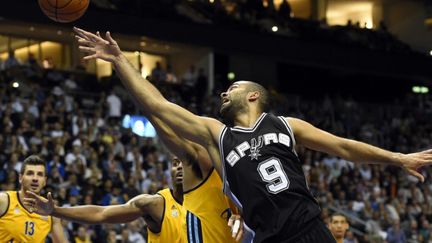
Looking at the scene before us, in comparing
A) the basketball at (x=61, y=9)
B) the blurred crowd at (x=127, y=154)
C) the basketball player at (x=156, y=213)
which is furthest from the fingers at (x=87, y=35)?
the blurred crowd at (x=127, y=154)

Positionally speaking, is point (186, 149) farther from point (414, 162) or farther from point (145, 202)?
point (414, 162)

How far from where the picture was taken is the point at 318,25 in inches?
1241

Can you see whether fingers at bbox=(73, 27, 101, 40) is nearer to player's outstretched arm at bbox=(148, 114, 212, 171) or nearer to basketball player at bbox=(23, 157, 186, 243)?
player's outstretched arm at bbox=(148, 114, 212, 171)

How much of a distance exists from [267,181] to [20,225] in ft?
13.7

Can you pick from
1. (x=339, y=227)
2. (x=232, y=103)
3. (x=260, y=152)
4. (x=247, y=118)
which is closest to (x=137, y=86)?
(x=232, y=103)

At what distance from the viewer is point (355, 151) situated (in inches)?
197

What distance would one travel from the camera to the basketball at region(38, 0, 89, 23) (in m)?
7.39

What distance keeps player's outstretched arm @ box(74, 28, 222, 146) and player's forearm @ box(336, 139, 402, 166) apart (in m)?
0.79

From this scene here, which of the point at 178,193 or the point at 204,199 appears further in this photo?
the point at 178,193

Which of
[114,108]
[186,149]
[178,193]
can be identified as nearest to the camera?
[186,149]

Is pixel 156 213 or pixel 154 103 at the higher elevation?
pixel 154 103

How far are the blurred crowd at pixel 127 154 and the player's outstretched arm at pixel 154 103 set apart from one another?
9351mm

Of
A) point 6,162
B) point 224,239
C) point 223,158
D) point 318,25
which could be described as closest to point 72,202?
point 6,162

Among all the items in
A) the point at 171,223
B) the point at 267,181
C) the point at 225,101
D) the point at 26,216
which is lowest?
the point at 26,216
